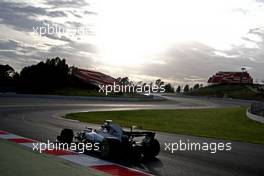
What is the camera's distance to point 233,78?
6102 inches

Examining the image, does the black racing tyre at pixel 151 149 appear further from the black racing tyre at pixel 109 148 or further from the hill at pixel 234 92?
the hill at pixel 234 92

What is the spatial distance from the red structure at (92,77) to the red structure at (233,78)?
62526mm

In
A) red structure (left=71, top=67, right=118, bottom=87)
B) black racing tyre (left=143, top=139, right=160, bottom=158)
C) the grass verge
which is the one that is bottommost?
the grass verge

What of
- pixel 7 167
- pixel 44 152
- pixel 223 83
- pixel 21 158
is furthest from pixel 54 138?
pixel 223 83

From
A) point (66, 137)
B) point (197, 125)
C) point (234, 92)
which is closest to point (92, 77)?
point (234, 92)

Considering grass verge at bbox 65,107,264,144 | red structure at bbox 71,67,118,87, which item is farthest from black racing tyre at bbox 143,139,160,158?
red structure at bbox 71,67,118,87

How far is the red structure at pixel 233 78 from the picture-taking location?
15200cm

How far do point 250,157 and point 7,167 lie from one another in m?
7.30

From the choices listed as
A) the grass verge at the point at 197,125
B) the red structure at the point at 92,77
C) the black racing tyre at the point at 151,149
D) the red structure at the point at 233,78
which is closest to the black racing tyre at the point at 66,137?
the black racing tyre at the point at 151,149

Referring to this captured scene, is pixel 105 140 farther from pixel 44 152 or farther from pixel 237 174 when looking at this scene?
pixel 237 174

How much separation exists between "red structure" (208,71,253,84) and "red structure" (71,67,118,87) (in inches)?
2462

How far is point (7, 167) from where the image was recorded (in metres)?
9.34

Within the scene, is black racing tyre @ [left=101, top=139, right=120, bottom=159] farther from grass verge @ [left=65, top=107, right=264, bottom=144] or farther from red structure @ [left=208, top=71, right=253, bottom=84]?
red structure @ [left=208, top=71, right=253, bottom=84]

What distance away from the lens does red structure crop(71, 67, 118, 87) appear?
98.6 metres
